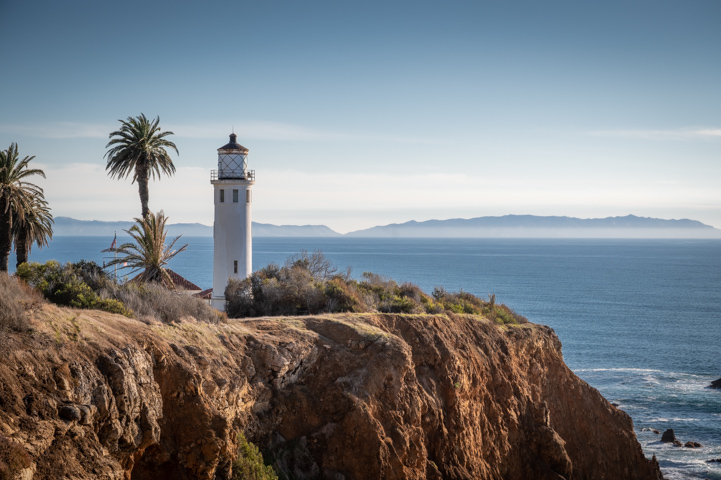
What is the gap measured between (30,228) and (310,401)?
818 inches

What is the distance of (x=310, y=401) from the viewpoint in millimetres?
20688

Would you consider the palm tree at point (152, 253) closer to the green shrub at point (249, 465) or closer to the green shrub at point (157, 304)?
the green shrub at point (157, 304)

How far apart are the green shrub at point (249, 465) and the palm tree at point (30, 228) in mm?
20230

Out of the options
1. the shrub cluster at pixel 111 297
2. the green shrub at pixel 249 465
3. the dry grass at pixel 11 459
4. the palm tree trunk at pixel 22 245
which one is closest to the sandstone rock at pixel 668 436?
the green shrub at pixel 249 465

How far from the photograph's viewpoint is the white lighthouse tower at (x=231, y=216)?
37.7 metres

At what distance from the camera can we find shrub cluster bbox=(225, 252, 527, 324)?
91.6ft

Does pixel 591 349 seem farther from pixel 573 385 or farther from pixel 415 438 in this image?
pixel 415 438

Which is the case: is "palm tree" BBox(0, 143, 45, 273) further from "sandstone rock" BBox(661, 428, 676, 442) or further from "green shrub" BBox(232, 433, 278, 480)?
"sandstone rock" BBox(661, 428, 676, 442)

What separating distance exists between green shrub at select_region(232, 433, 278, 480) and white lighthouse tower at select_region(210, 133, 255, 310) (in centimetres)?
1980

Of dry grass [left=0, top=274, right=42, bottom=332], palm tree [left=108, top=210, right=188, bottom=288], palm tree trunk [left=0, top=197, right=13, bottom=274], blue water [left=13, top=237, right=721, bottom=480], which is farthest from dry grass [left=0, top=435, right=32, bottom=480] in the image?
blue water [left=13, top=237, right=721, bottom=480]

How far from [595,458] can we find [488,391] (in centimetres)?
718

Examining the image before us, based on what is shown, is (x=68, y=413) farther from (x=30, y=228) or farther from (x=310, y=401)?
(x=30, y=228)

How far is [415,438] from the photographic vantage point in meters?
22.5

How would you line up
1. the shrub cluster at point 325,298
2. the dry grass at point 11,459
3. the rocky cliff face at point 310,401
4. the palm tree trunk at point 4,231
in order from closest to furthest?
the dry grass at point 11,459, the rocky cliff face at point 310,401, the shrub cluster at point 325,298, the palm tree trunk at point 4,231
